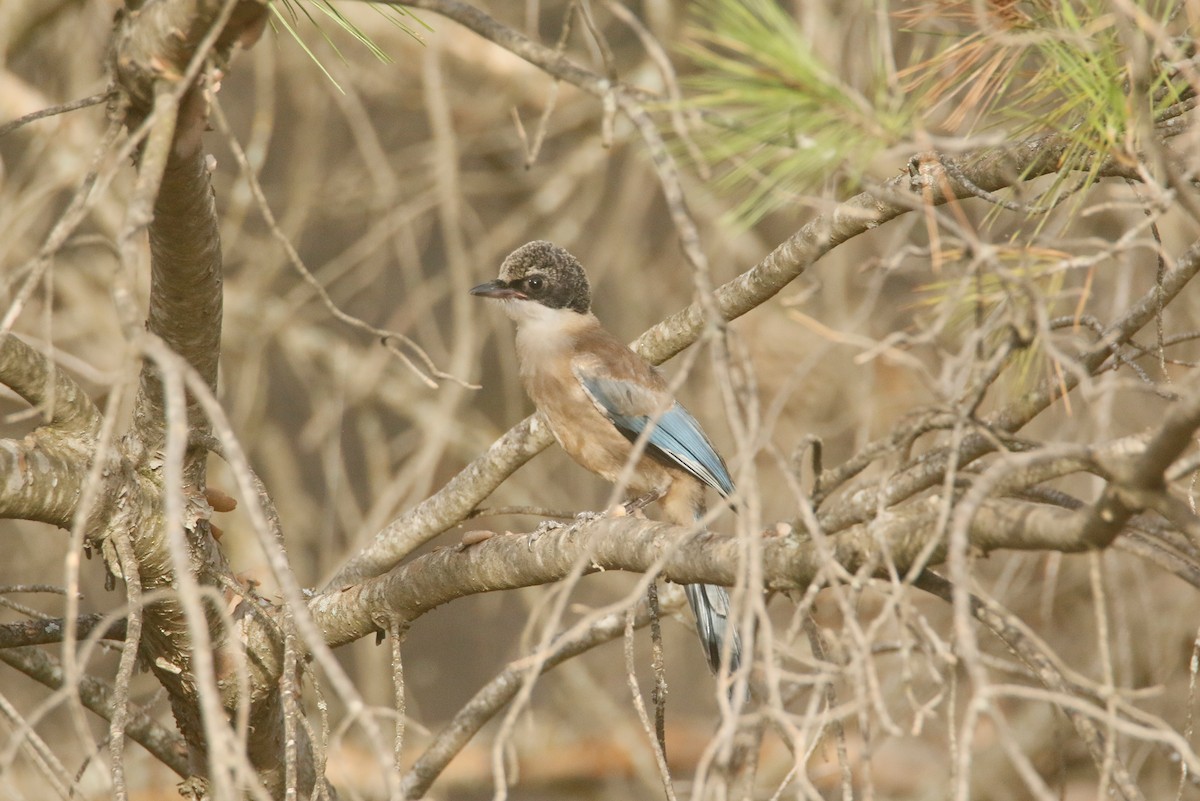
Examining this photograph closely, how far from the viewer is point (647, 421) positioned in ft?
14.0

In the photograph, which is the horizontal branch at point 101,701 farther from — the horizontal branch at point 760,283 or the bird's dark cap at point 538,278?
the bird's dark cap at point 538,278

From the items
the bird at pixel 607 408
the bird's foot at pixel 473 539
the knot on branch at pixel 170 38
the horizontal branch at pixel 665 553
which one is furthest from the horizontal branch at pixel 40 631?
the bird at pixel 607 408

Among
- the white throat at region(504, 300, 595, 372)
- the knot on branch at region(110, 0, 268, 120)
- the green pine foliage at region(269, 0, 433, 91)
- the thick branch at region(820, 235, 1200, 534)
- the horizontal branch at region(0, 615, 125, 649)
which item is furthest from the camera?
the white throat at region(504, 300, 595, 372)

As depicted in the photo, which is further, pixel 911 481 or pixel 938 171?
pixel 938 171

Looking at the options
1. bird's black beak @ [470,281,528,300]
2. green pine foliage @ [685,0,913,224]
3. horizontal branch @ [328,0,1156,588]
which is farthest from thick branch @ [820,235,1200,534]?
bird's black beak @ [470,281,528,300]

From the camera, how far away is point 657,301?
745cm

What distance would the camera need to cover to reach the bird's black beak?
472cm

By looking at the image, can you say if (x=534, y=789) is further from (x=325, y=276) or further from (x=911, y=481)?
(x=911, y=481)

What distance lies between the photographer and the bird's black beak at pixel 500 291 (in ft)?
15.5

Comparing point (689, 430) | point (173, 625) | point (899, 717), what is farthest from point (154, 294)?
point (899, 717)

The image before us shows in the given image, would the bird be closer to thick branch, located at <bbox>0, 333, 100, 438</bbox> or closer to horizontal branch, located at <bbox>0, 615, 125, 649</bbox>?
horizontal branch, located at <bbox>0, 615, 125, 649</bbox>

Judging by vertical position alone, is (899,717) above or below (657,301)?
below

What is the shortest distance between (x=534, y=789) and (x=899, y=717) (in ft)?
10.6

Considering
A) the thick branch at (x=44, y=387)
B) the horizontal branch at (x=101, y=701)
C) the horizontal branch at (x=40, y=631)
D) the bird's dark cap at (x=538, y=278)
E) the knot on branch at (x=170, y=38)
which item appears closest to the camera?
the knot on branch at (x=170, y=38)
